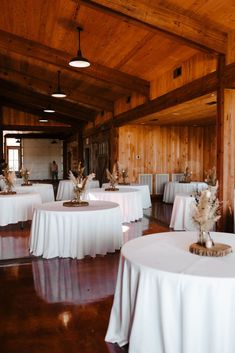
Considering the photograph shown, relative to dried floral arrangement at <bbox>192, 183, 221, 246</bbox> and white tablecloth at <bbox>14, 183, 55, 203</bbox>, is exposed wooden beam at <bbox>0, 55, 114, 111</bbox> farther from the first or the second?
dried floral arrangement at <bbox>192, 183, 221, 246</bbox>

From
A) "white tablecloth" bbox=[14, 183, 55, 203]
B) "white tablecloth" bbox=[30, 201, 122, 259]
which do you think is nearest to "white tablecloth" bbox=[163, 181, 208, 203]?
"white tablecloth" bbox=[14, 183, 55, 203]

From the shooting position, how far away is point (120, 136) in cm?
1086

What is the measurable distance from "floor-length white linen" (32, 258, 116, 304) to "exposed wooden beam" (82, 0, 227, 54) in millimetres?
3164

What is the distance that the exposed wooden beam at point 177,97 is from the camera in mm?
5383

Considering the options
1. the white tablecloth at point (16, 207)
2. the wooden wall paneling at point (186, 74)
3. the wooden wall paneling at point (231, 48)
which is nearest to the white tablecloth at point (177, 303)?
the wooden wall paneling at point (231, 48)

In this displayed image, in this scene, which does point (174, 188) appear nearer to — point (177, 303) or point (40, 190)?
point (40, 190)

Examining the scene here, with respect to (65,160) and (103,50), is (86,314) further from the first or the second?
(65,160)

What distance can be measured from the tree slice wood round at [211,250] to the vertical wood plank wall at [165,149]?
27.7ft

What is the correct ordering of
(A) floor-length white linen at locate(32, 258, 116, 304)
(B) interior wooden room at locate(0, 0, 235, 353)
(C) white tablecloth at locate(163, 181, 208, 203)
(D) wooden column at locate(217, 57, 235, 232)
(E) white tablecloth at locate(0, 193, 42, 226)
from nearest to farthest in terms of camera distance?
(B) interior wooden room at locate(0, 0, 235, 353) < (A) floor-length white linen at locate(32, 258, 116, 304) < (D) wooden column at locate(217, 57, 235, 232) < (E) white tablecloth at locate(0, 193, 42, 226) < (C) white tablecloth at locate(163, 181, 208, 203)

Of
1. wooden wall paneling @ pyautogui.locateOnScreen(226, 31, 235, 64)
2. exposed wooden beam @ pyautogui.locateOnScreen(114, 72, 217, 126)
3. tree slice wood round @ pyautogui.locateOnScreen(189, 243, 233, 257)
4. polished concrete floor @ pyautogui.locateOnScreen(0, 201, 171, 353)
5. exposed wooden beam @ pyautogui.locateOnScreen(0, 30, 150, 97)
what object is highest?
exposed wooden beam @ pyautogui.locateOnScreen(0, 30, 150, 97)

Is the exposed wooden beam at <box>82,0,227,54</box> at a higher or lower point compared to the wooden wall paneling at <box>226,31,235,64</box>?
higher

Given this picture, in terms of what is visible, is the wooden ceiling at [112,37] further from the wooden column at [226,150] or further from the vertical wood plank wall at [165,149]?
the vertical wood plank wall at [165,149]

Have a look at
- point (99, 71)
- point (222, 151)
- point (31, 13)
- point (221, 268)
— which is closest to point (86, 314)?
point (221, 268)

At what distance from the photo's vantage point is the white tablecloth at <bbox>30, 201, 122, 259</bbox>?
4.28m
